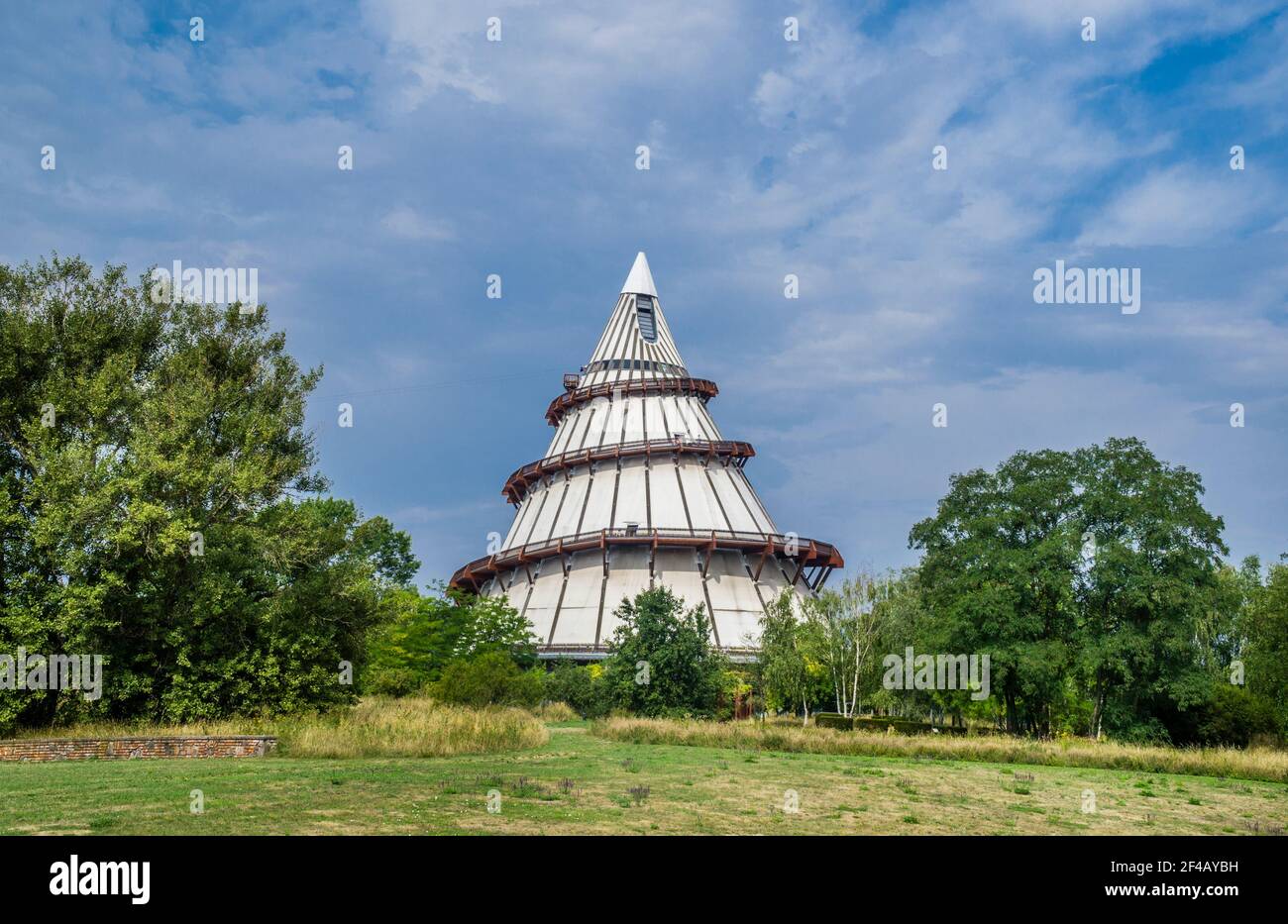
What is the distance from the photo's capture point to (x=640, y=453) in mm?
85062

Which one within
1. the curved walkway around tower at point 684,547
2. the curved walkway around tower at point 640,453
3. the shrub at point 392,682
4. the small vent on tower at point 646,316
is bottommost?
the shrub at point 392,682

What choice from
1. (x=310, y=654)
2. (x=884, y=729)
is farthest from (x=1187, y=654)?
(x=310, y=654)

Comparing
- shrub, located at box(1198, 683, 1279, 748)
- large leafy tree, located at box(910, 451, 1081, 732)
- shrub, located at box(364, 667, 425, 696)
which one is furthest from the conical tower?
shrub, located at box(1198, 683, 1279, 748)

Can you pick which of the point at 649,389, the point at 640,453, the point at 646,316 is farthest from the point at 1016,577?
the point at 646,316

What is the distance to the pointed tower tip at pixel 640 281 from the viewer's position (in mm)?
101438

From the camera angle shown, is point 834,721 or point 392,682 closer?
point 834,721

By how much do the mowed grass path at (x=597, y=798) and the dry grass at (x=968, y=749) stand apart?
7.41ft

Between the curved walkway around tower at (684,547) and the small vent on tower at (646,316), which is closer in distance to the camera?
the curved walkway around tower at (684,547)

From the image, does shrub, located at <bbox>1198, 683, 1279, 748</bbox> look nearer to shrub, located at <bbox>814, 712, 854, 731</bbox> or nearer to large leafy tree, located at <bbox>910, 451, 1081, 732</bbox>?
large leafy tree, located at <bbox>910, 451, 1081, 732</bbox>

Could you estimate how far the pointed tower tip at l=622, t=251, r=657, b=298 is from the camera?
101 metres

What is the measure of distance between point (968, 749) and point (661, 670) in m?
16.6

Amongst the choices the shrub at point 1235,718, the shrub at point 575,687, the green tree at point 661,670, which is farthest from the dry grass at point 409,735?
the shrub at point 1235,718

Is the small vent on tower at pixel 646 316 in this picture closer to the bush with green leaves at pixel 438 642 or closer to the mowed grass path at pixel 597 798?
the bush with green leaves at pixel 438 642
